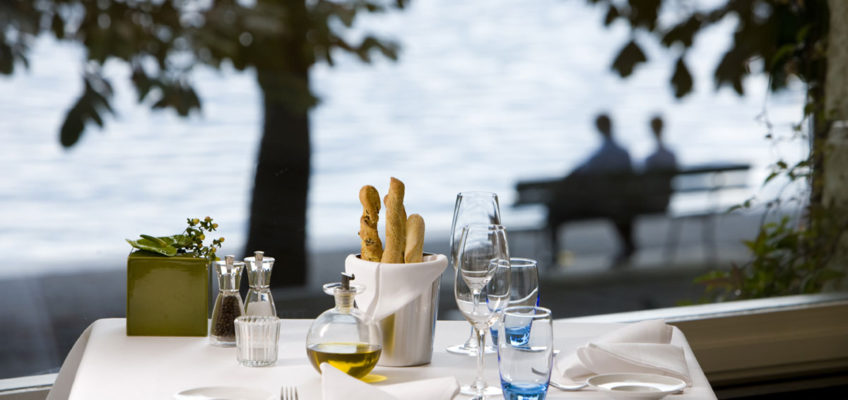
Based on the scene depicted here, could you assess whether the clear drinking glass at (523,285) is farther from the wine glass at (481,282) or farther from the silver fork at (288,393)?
the silver fork at (288,393)

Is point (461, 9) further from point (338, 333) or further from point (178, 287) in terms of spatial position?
point (338, 333)

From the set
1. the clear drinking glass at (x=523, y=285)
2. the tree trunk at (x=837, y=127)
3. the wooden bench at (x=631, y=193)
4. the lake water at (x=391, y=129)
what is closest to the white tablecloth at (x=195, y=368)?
the clear drinking glass at (x=523, y=285)

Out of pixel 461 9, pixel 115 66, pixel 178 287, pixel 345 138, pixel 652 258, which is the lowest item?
pixel 652 258

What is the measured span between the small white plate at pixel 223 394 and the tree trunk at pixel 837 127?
315 cm

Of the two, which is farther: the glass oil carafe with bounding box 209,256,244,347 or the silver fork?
the glass oil carafe with bounding box 209,256,244,347

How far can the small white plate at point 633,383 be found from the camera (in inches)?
50.2

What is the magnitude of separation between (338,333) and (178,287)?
465 millimetres

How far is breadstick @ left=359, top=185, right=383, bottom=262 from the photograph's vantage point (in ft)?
4.68

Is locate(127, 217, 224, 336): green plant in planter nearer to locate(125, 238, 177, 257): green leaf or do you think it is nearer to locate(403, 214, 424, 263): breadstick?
locate(125, 238, 177, 257): green leaf

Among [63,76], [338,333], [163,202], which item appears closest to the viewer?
[338,333]

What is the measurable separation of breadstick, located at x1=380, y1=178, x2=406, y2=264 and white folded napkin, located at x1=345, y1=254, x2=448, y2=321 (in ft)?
0.13

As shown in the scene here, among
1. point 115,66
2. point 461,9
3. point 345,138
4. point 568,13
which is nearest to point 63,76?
point 115,66

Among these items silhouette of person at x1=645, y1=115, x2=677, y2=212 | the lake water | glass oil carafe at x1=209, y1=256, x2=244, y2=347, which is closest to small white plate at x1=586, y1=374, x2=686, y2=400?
glass oil carafe at x1=209, y1=256, x2=244, y2=347

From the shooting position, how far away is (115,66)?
8.13 feet
